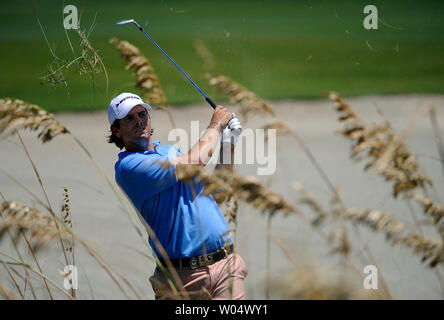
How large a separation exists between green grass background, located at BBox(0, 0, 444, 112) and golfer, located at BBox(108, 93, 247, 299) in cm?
707

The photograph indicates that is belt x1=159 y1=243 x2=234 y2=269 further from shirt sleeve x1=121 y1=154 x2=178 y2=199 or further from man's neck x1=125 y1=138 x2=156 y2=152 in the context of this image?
man's neck x1=125 y1=138 x2=156 y2=152

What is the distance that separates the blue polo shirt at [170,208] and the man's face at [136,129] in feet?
0.25

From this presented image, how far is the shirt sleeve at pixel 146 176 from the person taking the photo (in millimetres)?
2631

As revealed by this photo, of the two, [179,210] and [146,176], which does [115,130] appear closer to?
[146,176]

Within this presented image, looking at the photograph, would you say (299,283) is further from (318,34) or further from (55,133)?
(318,34)

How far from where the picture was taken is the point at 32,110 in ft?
5.42

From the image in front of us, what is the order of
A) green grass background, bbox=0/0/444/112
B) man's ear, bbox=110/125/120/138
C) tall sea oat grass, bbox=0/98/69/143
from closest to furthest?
tall sea oat grass, bbox=0/98/69/143
man's ear, bbox=110/125/120/138
green grass background, bbox=0/0/444/112

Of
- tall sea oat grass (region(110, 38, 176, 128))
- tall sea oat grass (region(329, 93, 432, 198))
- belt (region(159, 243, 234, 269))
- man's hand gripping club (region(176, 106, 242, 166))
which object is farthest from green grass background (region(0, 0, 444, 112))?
tall sea oat grass (region(329, 93, 432, 198))

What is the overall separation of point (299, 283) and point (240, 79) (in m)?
11.7

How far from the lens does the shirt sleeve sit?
2631 millimetres

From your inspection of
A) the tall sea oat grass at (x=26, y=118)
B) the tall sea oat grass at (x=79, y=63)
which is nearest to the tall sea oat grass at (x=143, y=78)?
the tall sea oat grass at (x=79, y=63)

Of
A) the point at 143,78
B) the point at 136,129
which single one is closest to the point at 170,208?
the point at 136,129
